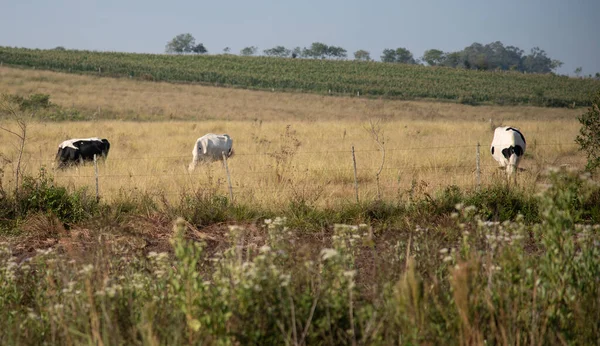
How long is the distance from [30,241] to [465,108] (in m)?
41.3

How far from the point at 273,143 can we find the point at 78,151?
6589 millimetres

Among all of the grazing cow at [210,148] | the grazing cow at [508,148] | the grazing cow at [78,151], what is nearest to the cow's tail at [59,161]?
the grazing cow at [78,151]

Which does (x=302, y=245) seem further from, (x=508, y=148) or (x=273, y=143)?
(x=273, y=143)

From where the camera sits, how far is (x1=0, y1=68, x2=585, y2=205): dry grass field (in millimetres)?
12523

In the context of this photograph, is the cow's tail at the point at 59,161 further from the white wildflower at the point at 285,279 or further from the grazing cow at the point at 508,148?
the white wildflower at the point at 285,279

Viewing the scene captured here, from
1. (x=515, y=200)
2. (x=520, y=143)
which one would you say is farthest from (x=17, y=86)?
(x=515, y=200)

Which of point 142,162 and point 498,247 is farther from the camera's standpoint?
point 142,162

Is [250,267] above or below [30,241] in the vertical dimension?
above

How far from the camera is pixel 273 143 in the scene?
71.5 ft

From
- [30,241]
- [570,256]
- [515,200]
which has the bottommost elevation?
[30,241]

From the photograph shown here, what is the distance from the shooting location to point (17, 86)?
40.6 meters

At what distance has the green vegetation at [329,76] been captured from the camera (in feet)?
189

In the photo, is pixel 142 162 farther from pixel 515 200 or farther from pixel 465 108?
pixel 465 108

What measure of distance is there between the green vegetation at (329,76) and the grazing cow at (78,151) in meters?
38.4
